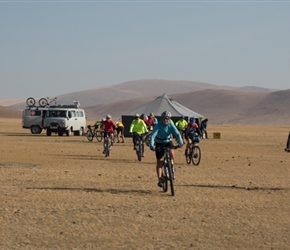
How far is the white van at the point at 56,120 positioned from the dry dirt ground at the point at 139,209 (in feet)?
96.4

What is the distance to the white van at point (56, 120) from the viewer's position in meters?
51.8

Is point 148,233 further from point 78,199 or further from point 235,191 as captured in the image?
point 235,191

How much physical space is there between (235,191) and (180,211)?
3.67 m

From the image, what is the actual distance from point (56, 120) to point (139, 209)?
39.3 meters

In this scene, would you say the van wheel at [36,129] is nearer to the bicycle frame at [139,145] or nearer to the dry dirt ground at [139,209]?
the bicycle frame at [139,145]

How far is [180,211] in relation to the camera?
12.7 metres

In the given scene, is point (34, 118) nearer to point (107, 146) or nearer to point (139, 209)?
point (107, 146)

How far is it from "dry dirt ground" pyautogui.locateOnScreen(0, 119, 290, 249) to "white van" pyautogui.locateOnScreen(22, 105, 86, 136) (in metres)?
29.4

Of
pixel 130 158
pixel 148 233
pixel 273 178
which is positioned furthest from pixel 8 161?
pixel 148 233

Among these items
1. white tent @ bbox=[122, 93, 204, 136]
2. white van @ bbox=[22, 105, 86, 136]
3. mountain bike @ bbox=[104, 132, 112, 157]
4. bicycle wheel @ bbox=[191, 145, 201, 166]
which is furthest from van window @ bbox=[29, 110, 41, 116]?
bicycle wheel @ bbox=[191, 145, 201, 166]

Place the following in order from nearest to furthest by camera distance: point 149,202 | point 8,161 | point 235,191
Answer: point 149,202, point 235,191, point 8,161

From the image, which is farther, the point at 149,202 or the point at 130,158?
the point at 130,158

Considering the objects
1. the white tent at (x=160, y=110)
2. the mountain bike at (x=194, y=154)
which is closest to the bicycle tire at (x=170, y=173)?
the mountain bike at (x=194, y=154)

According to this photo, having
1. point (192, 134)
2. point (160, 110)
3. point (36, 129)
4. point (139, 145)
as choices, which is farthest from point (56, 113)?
point (192, 134)
